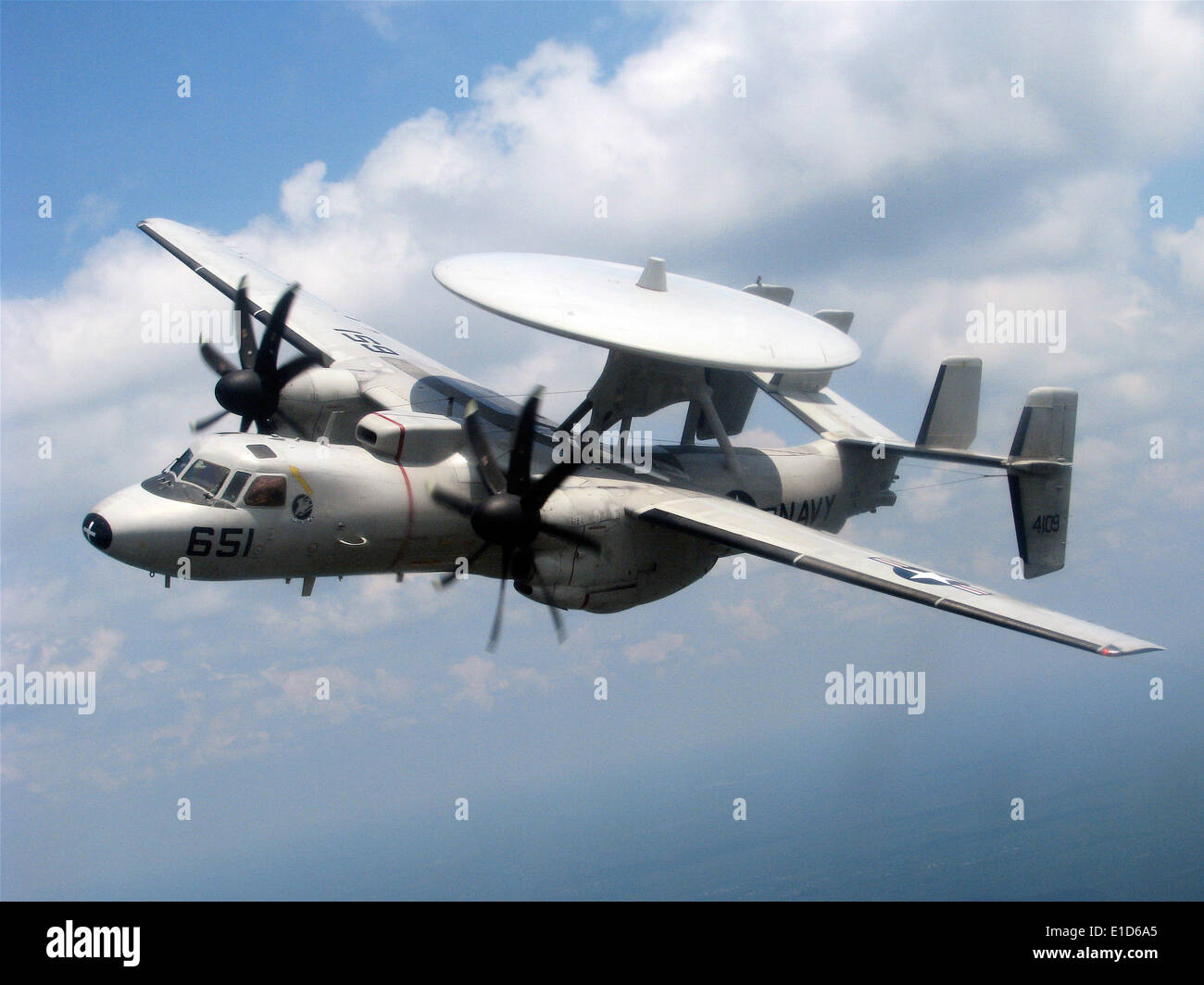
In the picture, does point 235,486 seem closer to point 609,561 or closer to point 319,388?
point 319,388

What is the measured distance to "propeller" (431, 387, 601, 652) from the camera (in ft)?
56.2

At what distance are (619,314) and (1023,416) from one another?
44.0ft

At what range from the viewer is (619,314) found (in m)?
21.5

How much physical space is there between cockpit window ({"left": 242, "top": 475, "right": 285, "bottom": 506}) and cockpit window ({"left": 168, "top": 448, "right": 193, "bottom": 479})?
1539 mm

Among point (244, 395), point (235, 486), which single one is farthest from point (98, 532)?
point (244, 395)

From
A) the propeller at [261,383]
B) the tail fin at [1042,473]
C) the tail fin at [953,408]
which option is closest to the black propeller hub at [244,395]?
the propeller at [261,383]

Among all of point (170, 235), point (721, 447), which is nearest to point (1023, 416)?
point (721, 447)

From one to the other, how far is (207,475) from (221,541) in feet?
4.30

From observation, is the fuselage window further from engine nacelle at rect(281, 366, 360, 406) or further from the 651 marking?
engine nacelle at rect(281, 366, 360, 406)

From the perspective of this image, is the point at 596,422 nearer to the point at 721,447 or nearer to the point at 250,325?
the point at 721,447

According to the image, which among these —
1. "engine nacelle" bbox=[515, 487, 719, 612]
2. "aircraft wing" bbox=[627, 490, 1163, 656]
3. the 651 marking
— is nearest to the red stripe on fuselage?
"engine nacelle" bbox=[515, 487, 719, 612]

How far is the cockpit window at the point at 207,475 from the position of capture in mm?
17047

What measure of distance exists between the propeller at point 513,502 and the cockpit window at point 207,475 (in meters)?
3.94
